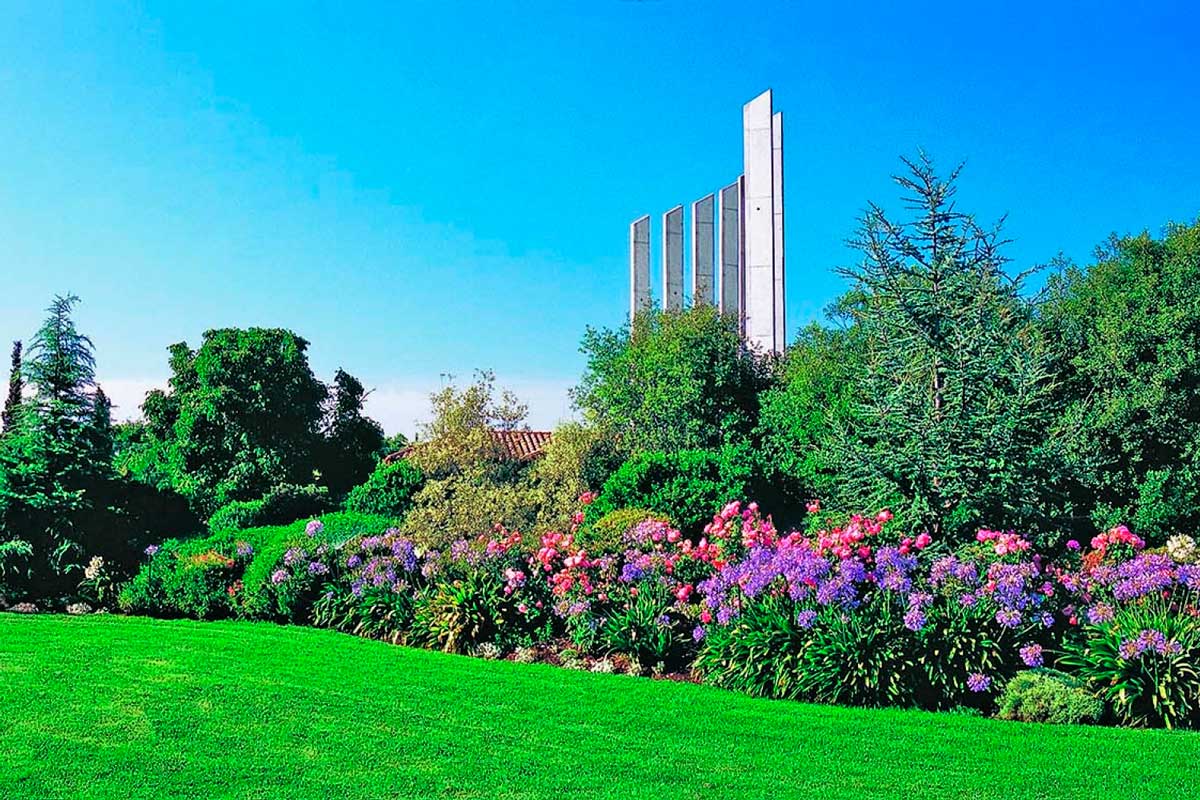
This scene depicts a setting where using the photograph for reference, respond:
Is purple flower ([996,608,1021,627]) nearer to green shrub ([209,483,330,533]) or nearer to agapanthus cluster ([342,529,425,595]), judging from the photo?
agapanthus cluster ([342,529,425,595])

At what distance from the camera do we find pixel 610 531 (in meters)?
13.6

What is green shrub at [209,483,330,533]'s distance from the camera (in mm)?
20022

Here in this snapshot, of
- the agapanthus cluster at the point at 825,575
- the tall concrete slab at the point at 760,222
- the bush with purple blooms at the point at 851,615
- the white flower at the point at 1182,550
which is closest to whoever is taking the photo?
the bush with purple blooms at the point at 851,615

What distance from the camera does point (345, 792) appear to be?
615 centimetres

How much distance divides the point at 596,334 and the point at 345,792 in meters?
22.1

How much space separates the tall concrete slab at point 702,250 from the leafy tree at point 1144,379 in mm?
9190

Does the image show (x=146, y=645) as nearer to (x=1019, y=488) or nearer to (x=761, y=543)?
(x=761, y=543)

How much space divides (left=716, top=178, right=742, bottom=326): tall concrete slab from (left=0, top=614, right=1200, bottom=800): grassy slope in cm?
1908

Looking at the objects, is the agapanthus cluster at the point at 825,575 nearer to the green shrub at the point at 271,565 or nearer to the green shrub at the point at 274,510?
the green shrub at the point at 271,565

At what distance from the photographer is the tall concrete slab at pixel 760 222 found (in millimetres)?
24562

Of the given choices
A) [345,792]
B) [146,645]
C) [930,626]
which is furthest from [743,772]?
[146,645]

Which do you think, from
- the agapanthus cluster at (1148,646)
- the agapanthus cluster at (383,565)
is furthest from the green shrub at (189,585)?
the agapanthus cluster at (1148,646)

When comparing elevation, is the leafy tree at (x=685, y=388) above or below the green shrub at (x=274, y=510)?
above

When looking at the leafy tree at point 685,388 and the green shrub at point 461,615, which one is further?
the leafy tree at point 685,388
